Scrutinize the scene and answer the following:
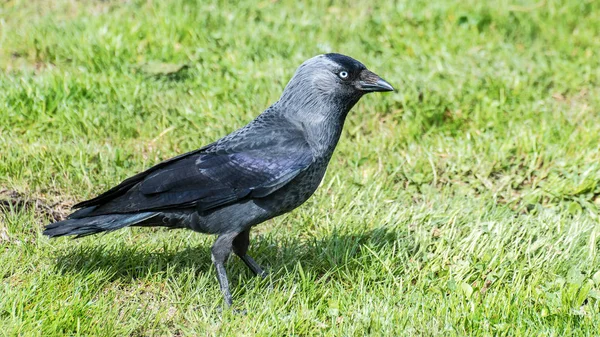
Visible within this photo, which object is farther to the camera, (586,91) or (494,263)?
(586,91)

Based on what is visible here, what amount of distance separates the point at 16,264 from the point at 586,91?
15.9 feet

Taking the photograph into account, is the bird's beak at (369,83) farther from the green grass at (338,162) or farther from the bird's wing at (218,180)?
the green grass at (338,162)

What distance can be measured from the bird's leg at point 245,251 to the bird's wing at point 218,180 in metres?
0.35

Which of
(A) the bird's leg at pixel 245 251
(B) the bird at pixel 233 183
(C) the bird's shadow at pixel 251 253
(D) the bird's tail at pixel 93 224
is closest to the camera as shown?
(D) the bird's tail at pixel 93 224

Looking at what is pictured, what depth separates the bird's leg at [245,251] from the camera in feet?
14.3

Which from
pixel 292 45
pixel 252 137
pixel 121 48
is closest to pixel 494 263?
pixel 252 137

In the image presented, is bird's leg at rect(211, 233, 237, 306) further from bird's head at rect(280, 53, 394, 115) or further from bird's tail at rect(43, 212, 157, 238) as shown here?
bird's head at rect(280, 53, 394, 115)

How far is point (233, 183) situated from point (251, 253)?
2.27 ft

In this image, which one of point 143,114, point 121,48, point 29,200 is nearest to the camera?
point 29,200

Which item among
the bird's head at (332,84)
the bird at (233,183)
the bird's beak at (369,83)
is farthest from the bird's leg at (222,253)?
the bird's beak at (369,83)

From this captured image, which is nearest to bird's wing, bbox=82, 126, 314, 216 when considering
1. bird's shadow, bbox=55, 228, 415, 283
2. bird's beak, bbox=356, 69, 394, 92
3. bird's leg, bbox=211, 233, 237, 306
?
bird's leg, bbox=211, 233, 237, 306

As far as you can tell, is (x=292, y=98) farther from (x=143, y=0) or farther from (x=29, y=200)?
(x=143, y=0)

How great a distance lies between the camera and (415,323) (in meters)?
3.83

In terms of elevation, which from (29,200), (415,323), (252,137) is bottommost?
(29,200)
